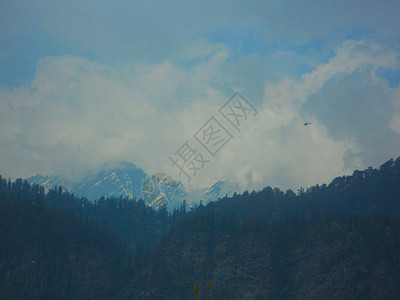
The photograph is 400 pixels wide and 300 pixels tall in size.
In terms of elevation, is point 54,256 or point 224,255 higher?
point 54,256

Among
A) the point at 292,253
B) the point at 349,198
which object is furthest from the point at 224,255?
the point at 349,198

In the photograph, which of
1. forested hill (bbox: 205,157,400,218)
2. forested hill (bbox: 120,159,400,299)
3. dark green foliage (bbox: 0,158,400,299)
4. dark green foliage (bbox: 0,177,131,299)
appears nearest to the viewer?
forested hill (bbox: 120,159,400,299)

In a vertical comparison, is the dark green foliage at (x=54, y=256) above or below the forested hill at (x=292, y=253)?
above

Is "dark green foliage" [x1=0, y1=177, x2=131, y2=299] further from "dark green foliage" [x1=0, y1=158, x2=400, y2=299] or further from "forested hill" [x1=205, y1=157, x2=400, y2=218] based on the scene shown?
"forested hill" [x1=205, y1=157, x2=400, y2=218]

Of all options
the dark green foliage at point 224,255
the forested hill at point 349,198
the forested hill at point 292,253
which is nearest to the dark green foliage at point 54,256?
the dark green foliage at point 224,255

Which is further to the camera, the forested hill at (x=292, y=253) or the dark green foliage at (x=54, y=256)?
the dark green foliage at (x=54, y=256)

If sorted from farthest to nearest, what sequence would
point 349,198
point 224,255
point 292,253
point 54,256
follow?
point 349,198, point 54,256, point 224,255, point 292,253

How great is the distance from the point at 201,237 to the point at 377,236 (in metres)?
68.1

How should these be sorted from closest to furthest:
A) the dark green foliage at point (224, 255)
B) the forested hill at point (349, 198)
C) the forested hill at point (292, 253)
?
1. the forested hill at point (292, 253)
2. the dark green foliage at point (224, 255)
3. the forested hill at point (349, 198)

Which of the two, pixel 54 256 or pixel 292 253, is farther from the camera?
pixel 54 256

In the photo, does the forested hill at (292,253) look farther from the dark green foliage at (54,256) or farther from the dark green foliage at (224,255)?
the dark green foliage at (54,256)

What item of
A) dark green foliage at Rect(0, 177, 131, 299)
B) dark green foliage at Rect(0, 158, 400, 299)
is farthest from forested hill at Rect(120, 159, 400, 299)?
dark green foliage at Rect(0, 177, 131, 299)

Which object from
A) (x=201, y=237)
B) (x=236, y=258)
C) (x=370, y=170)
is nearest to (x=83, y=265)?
(x=201, y=237)

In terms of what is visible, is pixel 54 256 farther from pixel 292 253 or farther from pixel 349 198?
pixel 349 198
